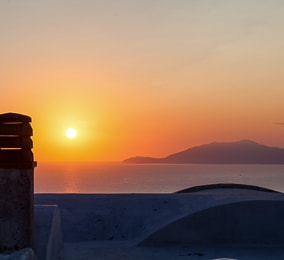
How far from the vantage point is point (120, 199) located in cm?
1477

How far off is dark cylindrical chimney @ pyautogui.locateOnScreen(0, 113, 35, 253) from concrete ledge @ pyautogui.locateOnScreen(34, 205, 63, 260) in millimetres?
486

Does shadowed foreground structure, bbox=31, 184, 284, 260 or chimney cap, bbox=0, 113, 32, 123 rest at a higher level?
chimney cap, bbox=0, 113, 32, 123

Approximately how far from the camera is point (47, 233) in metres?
10.3

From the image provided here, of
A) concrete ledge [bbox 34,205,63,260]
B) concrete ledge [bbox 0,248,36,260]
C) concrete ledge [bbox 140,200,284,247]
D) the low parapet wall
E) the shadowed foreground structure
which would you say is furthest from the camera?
the low parapet wall

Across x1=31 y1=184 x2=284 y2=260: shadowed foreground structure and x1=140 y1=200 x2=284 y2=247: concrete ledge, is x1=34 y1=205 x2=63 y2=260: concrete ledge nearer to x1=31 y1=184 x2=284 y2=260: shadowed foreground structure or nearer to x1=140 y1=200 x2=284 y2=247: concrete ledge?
x1=31 y1=184 x2=284 y2=260: shadowed foreground structure

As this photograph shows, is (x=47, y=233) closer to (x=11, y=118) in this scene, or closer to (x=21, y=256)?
(x=11, y=118)

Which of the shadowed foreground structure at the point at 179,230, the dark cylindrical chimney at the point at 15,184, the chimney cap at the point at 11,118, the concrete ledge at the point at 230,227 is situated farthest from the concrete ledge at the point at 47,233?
the concrete ledge at the point at 230,227

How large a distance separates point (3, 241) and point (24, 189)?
97 cm

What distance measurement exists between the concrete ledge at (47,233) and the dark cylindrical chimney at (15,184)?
486 mm

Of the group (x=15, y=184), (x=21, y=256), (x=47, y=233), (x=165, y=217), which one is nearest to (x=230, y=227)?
(x=165, y=217)

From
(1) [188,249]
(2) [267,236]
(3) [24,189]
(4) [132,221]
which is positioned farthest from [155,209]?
(3) [24,189]

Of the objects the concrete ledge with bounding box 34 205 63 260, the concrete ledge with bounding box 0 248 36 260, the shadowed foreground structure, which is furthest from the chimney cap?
the shadowed foreground structure

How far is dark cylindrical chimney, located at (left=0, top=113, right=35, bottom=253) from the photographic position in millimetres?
9211

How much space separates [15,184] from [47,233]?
5.07ft
